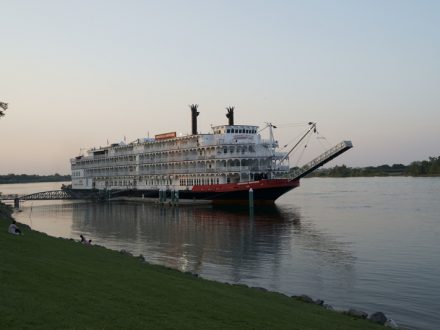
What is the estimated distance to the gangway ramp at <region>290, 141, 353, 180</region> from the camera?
5206 centimetres

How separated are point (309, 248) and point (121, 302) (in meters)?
21.3

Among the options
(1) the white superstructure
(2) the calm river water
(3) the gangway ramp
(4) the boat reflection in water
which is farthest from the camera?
(1) the white superstructure

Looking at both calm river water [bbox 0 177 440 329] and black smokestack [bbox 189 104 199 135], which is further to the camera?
black smokestack [bbox 189 104 199 135]

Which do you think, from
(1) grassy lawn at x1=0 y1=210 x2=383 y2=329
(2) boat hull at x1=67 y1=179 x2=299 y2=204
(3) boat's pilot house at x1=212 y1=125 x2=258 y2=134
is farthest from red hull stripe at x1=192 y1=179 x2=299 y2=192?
(1) grassy lawn at x1=0 y1=210 x2=383 y2=329

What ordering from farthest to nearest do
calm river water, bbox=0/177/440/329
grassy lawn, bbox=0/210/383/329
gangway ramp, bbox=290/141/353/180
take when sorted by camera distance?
1. gangway ramp, bbox=290/141/353/180
2. calm river water, bbox=0/177/440/329
3. grassy lawn, bbox=0/210/383/329

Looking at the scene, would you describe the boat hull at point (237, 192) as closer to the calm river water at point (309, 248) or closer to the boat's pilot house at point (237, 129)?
the calm river water at point (309, 248)

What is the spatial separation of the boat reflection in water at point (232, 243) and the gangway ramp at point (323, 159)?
15.4ft

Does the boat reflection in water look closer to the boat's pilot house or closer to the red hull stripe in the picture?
the red hull stripe

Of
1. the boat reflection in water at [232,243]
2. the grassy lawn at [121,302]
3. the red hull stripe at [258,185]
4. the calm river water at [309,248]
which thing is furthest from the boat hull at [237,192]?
the grassy lawn at [121,302]

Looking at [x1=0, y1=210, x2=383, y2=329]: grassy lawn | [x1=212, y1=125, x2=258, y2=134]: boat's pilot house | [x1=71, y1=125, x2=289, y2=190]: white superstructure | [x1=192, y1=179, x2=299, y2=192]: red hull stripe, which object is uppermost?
[x1=212, y1=125, x2=258, y2=134]: boat's pilot house

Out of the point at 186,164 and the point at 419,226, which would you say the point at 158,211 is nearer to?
the point at 186,164

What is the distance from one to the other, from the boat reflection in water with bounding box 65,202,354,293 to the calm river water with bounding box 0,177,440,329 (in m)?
0.06

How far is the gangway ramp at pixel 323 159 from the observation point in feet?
171

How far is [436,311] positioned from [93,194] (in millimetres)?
77614
